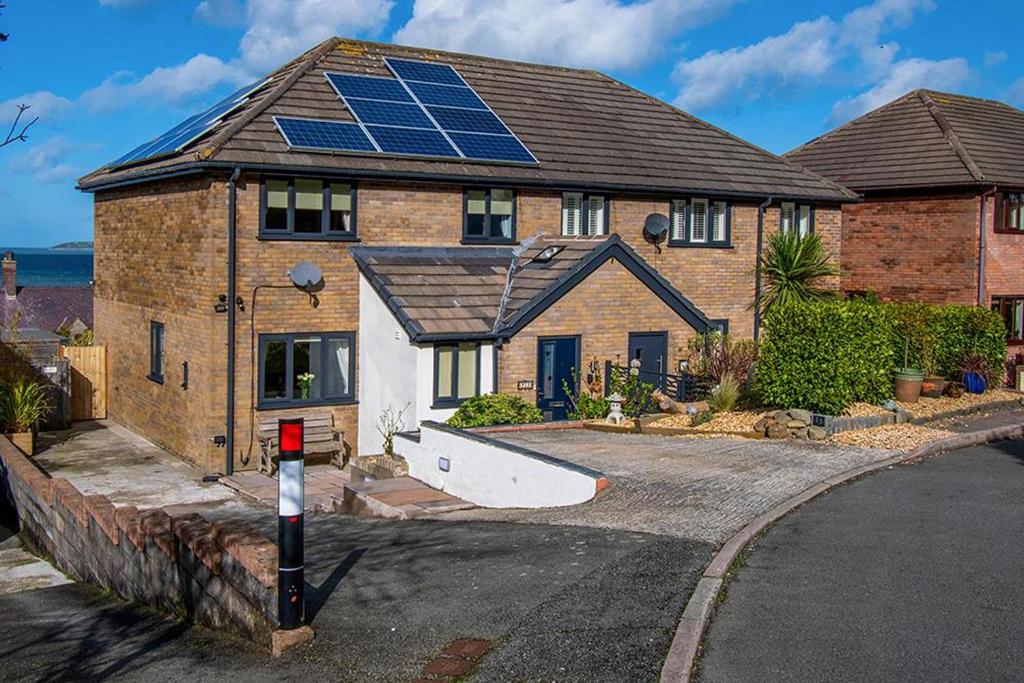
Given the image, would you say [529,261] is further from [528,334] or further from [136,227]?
[136,227]

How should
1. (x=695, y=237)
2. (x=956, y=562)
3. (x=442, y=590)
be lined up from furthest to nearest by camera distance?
(x=695, y=237) < (x=956, y=562) < (x=442, y=590)

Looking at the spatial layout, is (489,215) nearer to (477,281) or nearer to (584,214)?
(477,281)

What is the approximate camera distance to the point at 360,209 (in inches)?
811

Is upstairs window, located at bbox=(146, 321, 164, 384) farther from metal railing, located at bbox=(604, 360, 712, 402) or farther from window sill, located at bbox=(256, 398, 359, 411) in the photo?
metal railing, located at bbox=(604, 360, 712, 402)

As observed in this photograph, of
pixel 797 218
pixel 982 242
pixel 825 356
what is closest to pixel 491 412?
pixel 825 356

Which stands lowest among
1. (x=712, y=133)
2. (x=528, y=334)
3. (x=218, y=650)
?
(x=218, y=650)

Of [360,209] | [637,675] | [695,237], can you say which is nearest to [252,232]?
[360,209]

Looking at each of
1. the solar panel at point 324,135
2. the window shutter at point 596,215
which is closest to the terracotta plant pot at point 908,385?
the window shutter at point 596,215

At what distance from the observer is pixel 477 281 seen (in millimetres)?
20906

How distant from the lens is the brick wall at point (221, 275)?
19422 millimetres

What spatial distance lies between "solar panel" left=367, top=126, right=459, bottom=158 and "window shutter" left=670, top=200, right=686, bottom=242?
5.62 metres

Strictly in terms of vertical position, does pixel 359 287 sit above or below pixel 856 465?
above

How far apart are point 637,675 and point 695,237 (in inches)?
728

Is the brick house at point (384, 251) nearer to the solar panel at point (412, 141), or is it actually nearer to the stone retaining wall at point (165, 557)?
the solar panel at point (412, 141)
